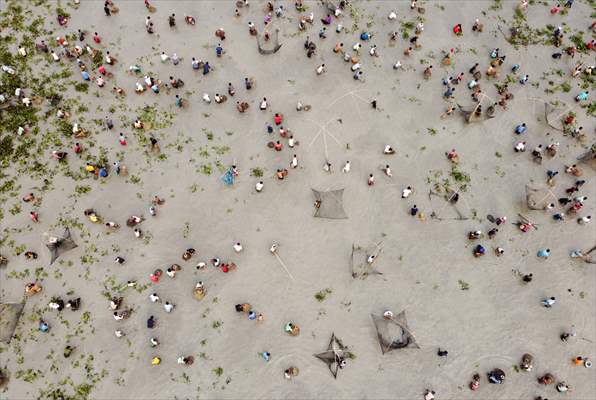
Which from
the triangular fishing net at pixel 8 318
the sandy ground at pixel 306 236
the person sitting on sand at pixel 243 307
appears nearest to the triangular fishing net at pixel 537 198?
the sandy ground at pixel 306 236

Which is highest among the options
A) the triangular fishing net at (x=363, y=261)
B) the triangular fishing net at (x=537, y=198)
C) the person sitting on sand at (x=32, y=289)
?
the person sitting on sand at (x=32, y=289)


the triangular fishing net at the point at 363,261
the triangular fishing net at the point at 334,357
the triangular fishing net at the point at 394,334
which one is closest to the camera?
the triangular fishing net at the point at 334,357

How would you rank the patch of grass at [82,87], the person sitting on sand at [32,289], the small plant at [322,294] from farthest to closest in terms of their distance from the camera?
1. the patch of grass at [82,87]
2. the small plant at [322,294]
3. the person sitting on sand at [32,289]

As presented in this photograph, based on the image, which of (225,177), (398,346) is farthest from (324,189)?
(398,346)

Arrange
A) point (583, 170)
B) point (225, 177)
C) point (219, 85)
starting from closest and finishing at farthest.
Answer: point (225, 177) → point (583, 170) → point (219, 85)

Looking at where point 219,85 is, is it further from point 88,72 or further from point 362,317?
point 362,317

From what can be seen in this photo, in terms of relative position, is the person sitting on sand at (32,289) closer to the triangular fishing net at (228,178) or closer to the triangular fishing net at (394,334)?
the triangular fishing net at (228,178)

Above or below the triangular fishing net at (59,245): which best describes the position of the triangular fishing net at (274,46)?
above

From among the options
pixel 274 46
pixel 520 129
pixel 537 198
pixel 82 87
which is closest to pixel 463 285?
pixel 537 198
